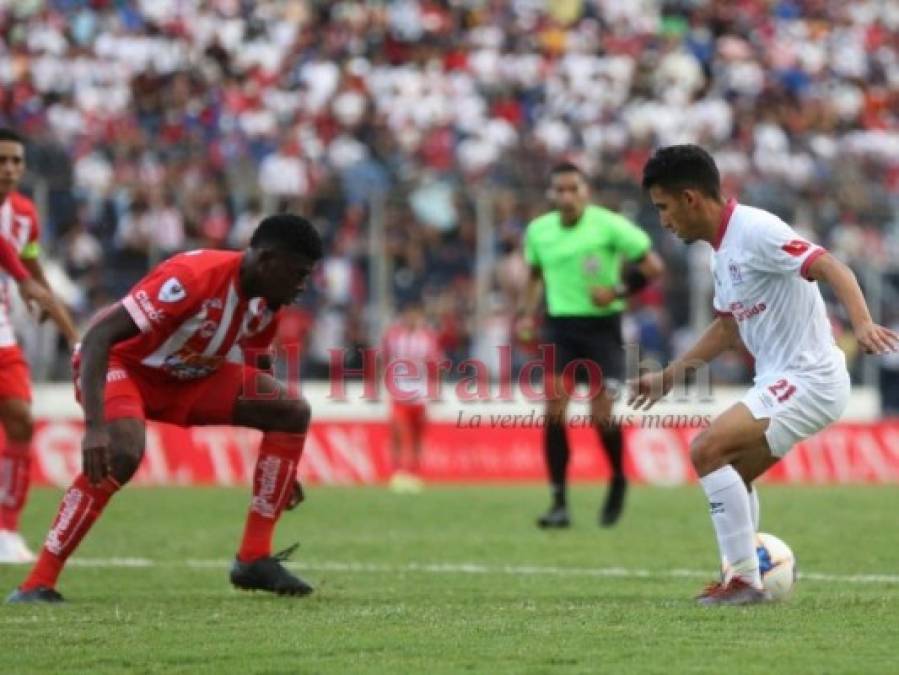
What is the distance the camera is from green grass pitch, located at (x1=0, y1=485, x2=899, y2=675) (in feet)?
22.4

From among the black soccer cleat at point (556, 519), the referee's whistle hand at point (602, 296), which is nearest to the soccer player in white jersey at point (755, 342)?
the black soccer cleat at point (556, 519)

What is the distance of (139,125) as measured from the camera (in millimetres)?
25781

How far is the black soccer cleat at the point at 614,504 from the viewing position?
14828 mm

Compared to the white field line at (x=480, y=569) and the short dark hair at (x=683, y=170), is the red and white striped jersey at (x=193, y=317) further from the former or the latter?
the white field line at (x=480, y=569)

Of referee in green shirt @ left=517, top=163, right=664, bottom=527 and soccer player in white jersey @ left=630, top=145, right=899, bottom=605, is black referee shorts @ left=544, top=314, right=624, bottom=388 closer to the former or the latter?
referee in green shirt @ left=517, top=163, right=664, bottom=527

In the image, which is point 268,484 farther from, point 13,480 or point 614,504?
point 614,504

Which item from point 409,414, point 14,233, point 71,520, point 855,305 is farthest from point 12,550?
point 409,414

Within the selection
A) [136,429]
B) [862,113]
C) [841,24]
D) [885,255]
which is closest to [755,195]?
[885,255]

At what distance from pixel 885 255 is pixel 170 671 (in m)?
21.1

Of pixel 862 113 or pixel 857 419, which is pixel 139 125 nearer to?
pixel 857 419

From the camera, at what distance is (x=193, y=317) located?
349 inches

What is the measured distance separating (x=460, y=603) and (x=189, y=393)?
183 centimetres

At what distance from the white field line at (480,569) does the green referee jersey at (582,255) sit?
13.3 ft

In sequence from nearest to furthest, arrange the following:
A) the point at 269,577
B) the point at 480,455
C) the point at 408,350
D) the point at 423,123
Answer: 1. the point at 269,577
2. the point at 408,350
3. the point at 480,455
4. the point at 423,123
